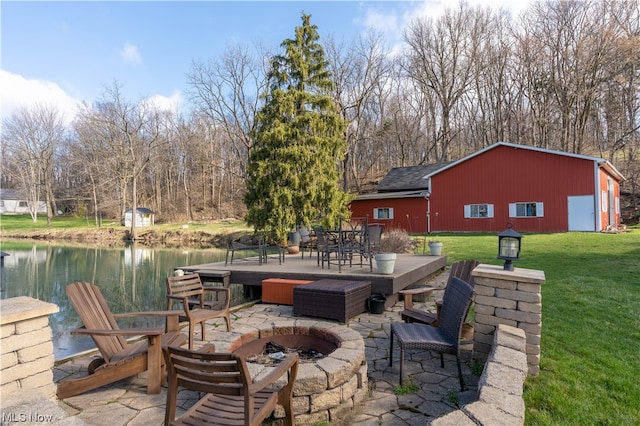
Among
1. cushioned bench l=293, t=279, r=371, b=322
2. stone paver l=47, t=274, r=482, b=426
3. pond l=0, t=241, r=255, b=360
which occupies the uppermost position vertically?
cushioned bench l=293, t=279, r=371, b=322

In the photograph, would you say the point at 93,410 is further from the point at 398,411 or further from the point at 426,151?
the point at 426,151

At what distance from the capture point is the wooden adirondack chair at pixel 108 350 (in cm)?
272

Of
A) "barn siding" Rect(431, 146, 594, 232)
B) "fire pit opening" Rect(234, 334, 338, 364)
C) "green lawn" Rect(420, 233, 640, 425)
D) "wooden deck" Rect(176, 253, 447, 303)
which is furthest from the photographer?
"barn siding" Rect(431, 146, 594, 232)

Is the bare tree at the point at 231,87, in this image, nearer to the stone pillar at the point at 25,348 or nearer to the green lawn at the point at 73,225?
the green lawn at the point at 73,225

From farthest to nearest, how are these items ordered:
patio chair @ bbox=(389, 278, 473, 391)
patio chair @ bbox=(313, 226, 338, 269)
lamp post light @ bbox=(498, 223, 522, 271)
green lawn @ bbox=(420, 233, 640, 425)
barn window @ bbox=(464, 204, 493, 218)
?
barn window @ bbox=(464, 204, 493, 218)
patio chair @ bbox=(313, 226, 338, 269)
lamp post light @ bbox=(498, 223, 522, 271)
patio chair @ bbox=(389, 278, 473, 391)
green lawn @ bbox=(420, 233, 640, 425)

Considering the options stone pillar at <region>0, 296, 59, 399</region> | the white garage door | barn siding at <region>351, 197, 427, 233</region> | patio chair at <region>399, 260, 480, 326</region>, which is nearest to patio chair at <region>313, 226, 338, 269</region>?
patio chair at <region>399, 260, 480, 326</region>

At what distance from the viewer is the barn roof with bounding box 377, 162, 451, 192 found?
22.6 meters

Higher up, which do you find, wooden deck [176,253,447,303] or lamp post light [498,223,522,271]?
lamp post light [498,223,522,271]

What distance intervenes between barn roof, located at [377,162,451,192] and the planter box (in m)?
17.5

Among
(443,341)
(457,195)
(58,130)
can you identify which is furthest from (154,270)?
(58,130)

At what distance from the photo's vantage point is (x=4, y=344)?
2.21 m

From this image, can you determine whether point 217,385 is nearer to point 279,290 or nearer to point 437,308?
point 437,308

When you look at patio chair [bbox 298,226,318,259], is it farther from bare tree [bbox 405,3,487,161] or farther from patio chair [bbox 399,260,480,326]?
bare tree [bbox 405,3,487,161]

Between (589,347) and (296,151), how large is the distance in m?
13.1
